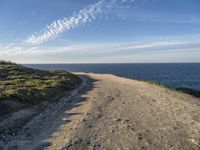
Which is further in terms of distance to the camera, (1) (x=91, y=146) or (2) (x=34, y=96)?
(2) (x=34, y=96)

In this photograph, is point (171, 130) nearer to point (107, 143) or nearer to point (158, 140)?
point (158, 140)

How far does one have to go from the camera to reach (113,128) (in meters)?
16.9

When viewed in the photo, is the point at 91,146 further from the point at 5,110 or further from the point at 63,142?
the point at 5,110

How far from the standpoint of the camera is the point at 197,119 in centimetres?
1923

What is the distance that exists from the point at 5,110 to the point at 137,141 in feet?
34.6

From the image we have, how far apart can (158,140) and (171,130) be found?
2108mm

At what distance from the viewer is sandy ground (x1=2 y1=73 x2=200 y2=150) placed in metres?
14.1

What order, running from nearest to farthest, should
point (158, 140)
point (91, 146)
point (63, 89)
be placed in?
point (91, 146) → point (158, 140) → point (63, 89)

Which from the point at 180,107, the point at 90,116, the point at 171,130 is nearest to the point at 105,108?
the point at 90,116

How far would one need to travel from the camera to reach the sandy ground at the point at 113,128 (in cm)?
1411

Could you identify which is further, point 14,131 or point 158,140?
point 14,131

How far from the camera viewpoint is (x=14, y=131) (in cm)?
1664

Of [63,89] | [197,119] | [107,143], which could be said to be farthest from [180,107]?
[63,89]

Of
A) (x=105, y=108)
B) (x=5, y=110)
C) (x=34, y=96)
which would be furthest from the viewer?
(x=34, y=96)
